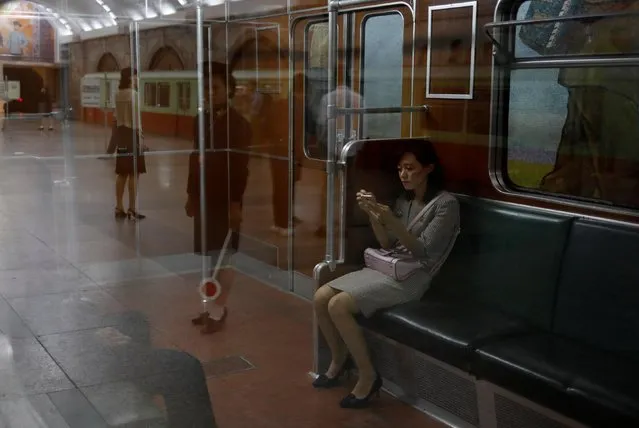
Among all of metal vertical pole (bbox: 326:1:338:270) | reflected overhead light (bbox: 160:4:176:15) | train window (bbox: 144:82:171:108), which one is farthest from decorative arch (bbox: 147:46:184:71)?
metal vertical pole (bbox: 326:1:338:270)

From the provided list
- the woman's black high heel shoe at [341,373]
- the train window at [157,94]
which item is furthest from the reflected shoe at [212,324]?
the train window at [157,94]

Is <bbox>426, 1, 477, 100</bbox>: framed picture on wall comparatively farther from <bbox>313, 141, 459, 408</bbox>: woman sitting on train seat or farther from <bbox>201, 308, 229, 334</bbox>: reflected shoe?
<bbox>201, 308, 229, 334</bbox>: reflected shoe

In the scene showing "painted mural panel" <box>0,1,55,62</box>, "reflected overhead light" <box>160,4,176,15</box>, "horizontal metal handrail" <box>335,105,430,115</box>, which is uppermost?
"reflected overhead light" <box>160,4,176,15</box>

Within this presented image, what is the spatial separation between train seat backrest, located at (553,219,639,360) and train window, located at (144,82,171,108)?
2.13 metres

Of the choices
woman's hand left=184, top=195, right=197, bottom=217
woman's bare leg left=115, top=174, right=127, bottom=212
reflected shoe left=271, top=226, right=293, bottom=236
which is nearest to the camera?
reflected shoe left=271, top=226, right=293, bottom=236

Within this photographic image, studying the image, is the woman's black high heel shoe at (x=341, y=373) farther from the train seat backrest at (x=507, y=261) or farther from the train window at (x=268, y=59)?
the train window at (x=268, y=59)

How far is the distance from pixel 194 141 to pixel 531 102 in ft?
6.92

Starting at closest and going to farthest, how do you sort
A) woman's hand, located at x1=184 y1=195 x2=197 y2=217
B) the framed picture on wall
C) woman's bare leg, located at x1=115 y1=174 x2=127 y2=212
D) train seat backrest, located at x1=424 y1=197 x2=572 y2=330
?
train seat backrest, located at x1=424 y1=197 x2=572 y2=330
the framed picture on wall
woman's bare leg, located at x1=115 y1=174 x2=127 y2=212
woman's hand, located at x1=184 y1=195 x2=197 y2=217

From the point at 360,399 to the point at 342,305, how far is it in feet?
1.24

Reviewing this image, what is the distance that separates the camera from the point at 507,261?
273cm

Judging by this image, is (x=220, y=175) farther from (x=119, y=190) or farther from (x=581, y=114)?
(x=581, y=114)

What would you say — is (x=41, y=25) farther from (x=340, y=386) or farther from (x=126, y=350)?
(x=340, y=386)

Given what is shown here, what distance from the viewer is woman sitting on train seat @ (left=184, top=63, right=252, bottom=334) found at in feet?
15.3

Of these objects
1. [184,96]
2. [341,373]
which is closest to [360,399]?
[341,373]
